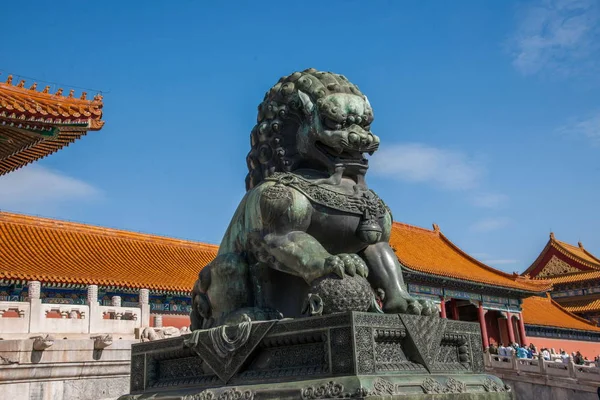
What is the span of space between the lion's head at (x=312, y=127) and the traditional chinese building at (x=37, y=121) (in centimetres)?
1178

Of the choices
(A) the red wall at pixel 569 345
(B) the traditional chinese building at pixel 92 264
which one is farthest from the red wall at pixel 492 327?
(B) the traditional chinese building at pixel 92 264

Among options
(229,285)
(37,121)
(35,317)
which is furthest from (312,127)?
(37,121)

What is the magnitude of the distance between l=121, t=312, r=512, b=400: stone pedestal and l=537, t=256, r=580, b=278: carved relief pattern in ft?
150

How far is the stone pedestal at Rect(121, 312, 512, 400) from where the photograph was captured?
11.3 feet

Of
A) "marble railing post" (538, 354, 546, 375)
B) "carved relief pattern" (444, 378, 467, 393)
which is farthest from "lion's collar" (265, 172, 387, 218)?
"marble railing post" (538, 354, 546, 375)

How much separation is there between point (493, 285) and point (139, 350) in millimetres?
29496

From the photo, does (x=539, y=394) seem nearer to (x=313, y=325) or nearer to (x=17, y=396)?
(x=17, y=396)

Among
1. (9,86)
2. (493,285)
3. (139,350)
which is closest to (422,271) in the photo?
(493,285)

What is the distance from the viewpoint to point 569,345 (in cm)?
3725

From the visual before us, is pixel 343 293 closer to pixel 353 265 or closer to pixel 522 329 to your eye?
pixel 353 265

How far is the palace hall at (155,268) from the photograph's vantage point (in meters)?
16.3

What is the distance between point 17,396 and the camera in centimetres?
1054

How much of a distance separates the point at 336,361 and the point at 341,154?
153 centimetres

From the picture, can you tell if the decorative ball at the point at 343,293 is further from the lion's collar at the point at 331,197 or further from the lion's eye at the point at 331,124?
the lion's eye at the point at 331,124
